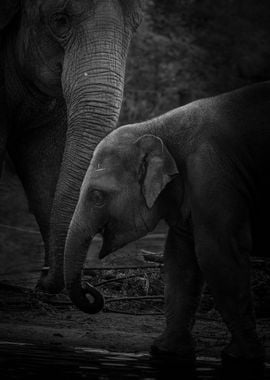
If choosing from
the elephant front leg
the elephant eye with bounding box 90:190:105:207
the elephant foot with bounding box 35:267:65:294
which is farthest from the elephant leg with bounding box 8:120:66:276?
the elephant eye with bounding box 90:190:105:207

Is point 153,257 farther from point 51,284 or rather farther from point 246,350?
point 246,350

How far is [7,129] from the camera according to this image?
344 inches

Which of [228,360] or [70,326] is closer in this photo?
[228,360]

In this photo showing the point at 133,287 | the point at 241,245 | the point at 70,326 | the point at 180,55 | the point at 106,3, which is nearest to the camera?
the point at 241,245

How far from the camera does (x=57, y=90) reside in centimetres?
859

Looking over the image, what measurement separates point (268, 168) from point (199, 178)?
41 centimetres

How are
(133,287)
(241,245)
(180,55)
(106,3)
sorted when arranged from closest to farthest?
1. (241,245)
2. (106,3)
3. (133,287)
4. (180,55)

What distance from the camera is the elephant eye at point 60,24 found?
8.23 metres

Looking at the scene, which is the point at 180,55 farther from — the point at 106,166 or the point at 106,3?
the point at 106,166

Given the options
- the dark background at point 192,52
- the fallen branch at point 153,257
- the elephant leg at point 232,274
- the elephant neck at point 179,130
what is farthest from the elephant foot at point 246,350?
the dark background at point 192,52

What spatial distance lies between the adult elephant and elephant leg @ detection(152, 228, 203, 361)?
1.19 meters

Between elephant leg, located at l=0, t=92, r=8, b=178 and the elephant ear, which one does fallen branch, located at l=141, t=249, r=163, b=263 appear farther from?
the elephant ear

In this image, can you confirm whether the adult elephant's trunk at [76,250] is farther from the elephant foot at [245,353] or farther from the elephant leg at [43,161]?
the elephant leg at [43,161]

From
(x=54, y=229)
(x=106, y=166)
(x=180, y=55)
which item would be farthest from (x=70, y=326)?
(x=180, y=55)
